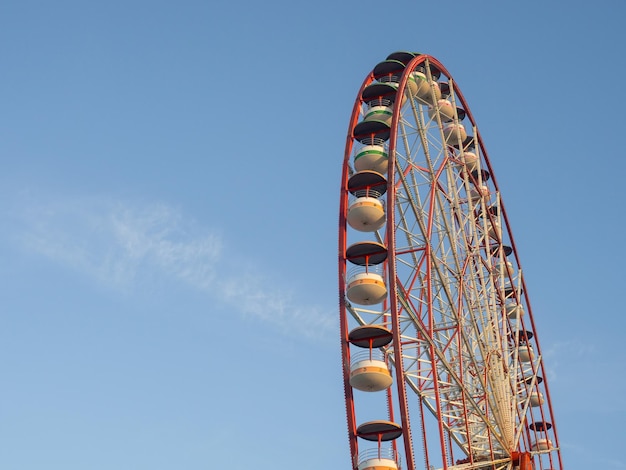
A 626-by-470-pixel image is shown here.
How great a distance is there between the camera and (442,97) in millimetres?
37906

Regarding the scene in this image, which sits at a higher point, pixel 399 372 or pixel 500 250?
pixel 500 250

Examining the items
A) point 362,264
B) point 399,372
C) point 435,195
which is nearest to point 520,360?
point 435,195

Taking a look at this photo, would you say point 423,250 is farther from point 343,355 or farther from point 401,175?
point 343,355

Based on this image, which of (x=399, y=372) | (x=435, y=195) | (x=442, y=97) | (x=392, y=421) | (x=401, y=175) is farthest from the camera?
(x=442, y=97)

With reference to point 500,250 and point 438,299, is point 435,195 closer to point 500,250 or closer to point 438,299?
point 438,299

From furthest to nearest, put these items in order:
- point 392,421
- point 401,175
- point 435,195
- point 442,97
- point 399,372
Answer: point 442,97, point 435,195, point 401,175, point 392,421, point 399,372

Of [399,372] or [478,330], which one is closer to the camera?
[399,372]

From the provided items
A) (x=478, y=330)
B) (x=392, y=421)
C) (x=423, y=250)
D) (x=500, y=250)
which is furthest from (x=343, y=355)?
(x=500, y=250)

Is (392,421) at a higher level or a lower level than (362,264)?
lower

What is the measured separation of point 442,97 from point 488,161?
157 inches

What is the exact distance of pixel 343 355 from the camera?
27.2 meters

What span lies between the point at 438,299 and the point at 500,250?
7563 mm

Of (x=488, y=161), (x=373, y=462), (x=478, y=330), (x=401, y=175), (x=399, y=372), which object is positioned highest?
(x=488, y=161)

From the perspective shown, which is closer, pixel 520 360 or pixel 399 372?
pixel 399 372
